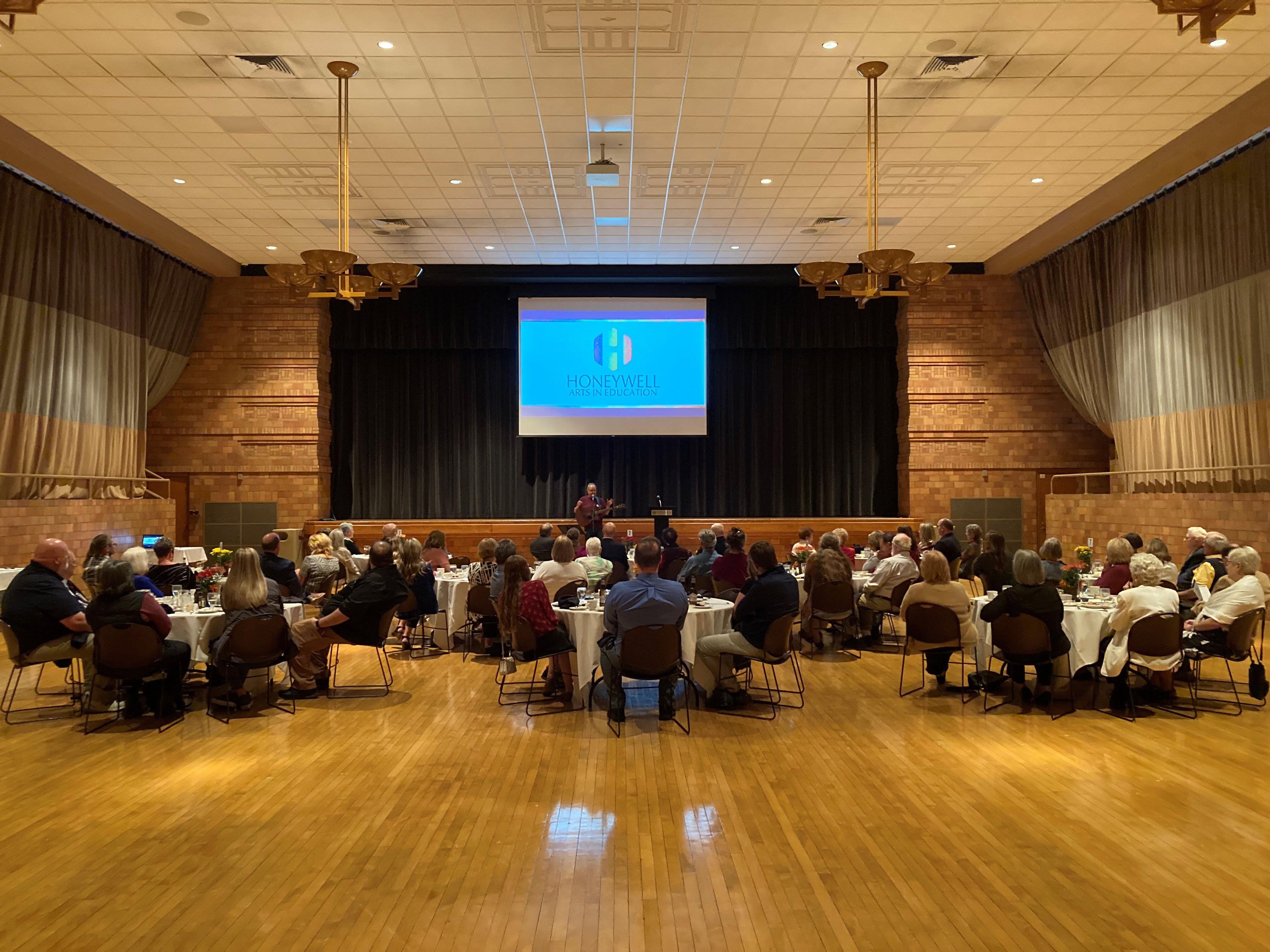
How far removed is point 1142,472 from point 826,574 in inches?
266

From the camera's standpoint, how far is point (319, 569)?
8.60 metres

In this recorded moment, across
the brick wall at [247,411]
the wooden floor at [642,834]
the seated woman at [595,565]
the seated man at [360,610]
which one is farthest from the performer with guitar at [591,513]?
the wooden floor at [642,834]

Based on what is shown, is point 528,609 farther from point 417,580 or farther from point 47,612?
point 47,612

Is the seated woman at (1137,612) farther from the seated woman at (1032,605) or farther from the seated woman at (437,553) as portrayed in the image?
the seated woman at (437,553)

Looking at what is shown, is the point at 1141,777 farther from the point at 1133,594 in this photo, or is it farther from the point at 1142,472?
the point at 1142,472

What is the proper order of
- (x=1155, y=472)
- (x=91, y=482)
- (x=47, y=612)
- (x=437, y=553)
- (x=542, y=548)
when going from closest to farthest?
(x=47, y=612), (x=542, y=548), (x=437, y=553), (x=1155, y=472), (x=91, y=482)

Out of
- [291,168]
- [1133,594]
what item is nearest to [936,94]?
[1133,594]

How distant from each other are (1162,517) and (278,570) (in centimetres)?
1072

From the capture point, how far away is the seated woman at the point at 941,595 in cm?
657

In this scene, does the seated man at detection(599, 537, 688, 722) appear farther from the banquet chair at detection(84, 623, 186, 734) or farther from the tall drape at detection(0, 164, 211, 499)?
the tall drape at detection(0, 164, 211, 499)

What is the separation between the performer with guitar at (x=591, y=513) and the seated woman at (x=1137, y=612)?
26.9 feet

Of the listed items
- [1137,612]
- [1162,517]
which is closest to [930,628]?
[1137,612]

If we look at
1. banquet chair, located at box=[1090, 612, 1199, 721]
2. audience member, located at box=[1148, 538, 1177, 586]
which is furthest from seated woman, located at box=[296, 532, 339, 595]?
audience member, located at box=[1148, 538, 1177, 586]

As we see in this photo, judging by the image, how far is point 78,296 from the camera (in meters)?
12.3
